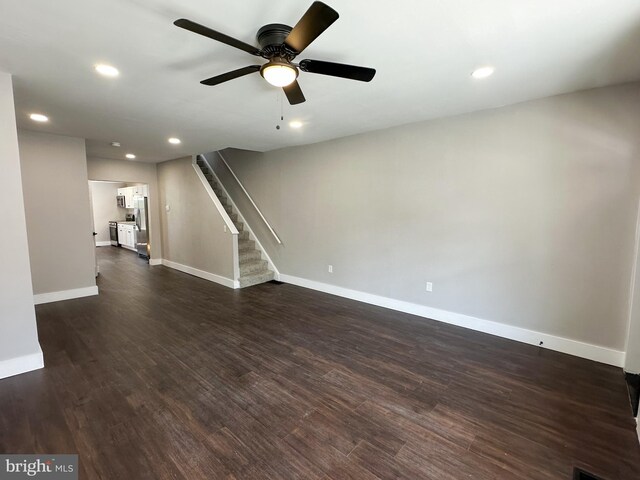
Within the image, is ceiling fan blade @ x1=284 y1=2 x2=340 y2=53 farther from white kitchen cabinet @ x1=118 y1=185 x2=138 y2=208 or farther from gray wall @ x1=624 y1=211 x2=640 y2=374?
white kitchen cabinet @ x1=118 y1=185 x2=138 y2=208

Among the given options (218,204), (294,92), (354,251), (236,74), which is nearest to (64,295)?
(218,204)

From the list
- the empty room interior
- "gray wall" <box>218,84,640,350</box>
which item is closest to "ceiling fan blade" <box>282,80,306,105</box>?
the empty room interior

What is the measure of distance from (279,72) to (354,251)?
3.18 m

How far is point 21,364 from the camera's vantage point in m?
2.65

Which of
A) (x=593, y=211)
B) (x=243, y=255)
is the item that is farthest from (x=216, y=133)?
(x=593, y=211)

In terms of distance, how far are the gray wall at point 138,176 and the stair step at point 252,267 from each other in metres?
3.04

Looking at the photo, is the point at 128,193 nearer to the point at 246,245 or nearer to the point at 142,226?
the point at 142,226

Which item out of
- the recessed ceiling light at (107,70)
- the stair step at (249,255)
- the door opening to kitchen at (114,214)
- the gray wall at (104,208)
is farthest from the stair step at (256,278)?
the gray wall at (104,208)

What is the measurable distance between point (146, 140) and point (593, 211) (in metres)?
5.91

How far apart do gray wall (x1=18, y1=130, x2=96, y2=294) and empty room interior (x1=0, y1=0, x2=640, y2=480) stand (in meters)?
0.03

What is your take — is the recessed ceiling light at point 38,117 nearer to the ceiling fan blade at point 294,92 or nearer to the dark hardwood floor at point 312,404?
the dark hardwood floor at point 312,404

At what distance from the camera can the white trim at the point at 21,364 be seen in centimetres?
257

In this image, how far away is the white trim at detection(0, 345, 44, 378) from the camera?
2.57m

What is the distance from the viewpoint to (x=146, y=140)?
183 inches
